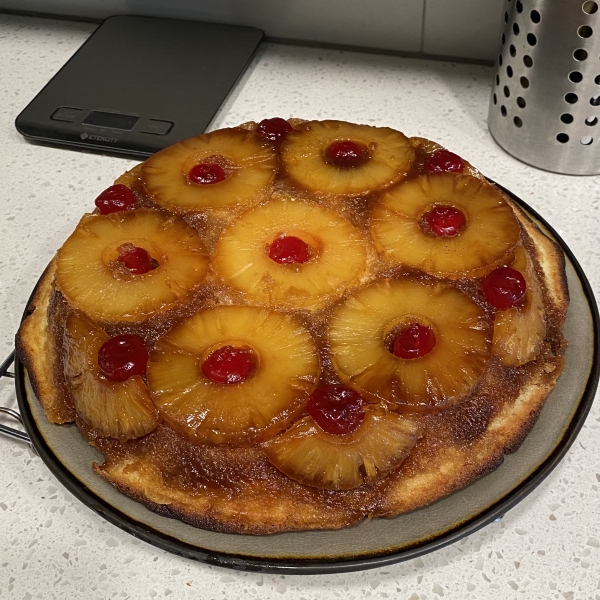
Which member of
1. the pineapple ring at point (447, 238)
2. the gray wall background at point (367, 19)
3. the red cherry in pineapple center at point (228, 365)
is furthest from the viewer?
the gray wall background at point (367, 19)

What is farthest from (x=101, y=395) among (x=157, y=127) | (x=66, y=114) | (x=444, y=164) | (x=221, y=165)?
(x=66, y=114)

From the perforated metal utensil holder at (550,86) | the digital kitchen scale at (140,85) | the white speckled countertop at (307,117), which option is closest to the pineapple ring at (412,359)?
the white speckled countertop at (307,117)

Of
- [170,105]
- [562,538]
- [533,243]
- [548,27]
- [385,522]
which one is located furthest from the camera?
[170,105]

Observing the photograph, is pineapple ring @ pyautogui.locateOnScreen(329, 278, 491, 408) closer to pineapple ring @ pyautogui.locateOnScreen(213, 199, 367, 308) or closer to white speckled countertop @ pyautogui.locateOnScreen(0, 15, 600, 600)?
pineapple ring @ pyautogui.locateOnScreen(213, 199, 367, 308)

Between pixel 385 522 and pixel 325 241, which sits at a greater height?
pixel 325 241

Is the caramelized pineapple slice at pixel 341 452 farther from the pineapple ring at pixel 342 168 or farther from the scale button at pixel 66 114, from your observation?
the scale button at pixel 66 114

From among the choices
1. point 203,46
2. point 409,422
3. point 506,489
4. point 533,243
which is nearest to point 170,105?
point 203,46

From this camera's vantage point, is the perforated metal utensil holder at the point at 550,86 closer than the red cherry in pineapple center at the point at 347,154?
No

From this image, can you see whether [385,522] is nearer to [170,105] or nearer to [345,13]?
[170,105]
